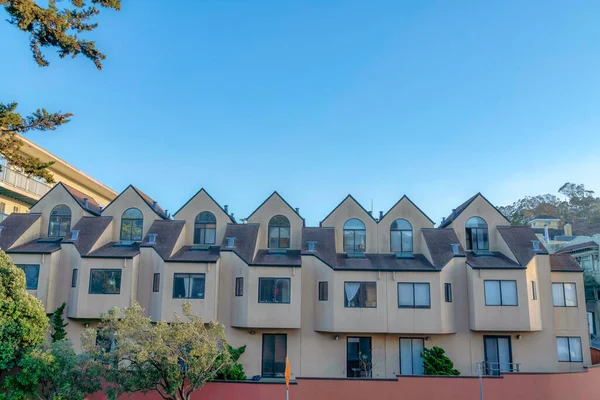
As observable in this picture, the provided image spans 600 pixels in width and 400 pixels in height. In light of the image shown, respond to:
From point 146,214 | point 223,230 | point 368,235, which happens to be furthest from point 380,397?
point 146,214

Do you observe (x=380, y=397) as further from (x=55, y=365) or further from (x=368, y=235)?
(x=55, y=365)

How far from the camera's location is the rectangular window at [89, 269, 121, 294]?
2514cm

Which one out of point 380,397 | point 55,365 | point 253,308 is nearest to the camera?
point 55,365

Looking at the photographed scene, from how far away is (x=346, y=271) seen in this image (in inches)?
993

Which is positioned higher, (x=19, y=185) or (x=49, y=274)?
(x=19, y=185)

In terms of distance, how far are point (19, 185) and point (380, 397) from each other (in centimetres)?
2869

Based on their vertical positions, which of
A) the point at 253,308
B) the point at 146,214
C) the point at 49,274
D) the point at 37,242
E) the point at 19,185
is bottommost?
the point at 253,308

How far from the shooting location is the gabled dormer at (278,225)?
2789 centimetres

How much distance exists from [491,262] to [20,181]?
32.1 m

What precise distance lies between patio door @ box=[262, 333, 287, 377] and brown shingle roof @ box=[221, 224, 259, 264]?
4337 mm

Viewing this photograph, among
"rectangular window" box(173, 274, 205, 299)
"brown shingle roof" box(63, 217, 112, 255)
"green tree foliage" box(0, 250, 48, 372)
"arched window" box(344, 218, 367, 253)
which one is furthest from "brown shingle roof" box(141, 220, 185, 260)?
"arched window" box(344, 218, 367, 253)

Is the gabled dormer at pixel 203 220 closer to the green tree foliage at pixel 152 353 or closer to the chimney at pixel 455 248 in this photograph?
the green tree foliage at pixel 152 353

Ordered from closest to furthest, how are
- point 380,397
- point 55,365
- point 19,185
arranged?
point 55,365
point 380,397
point 19,185

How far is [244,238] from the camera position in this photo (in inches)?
1072
